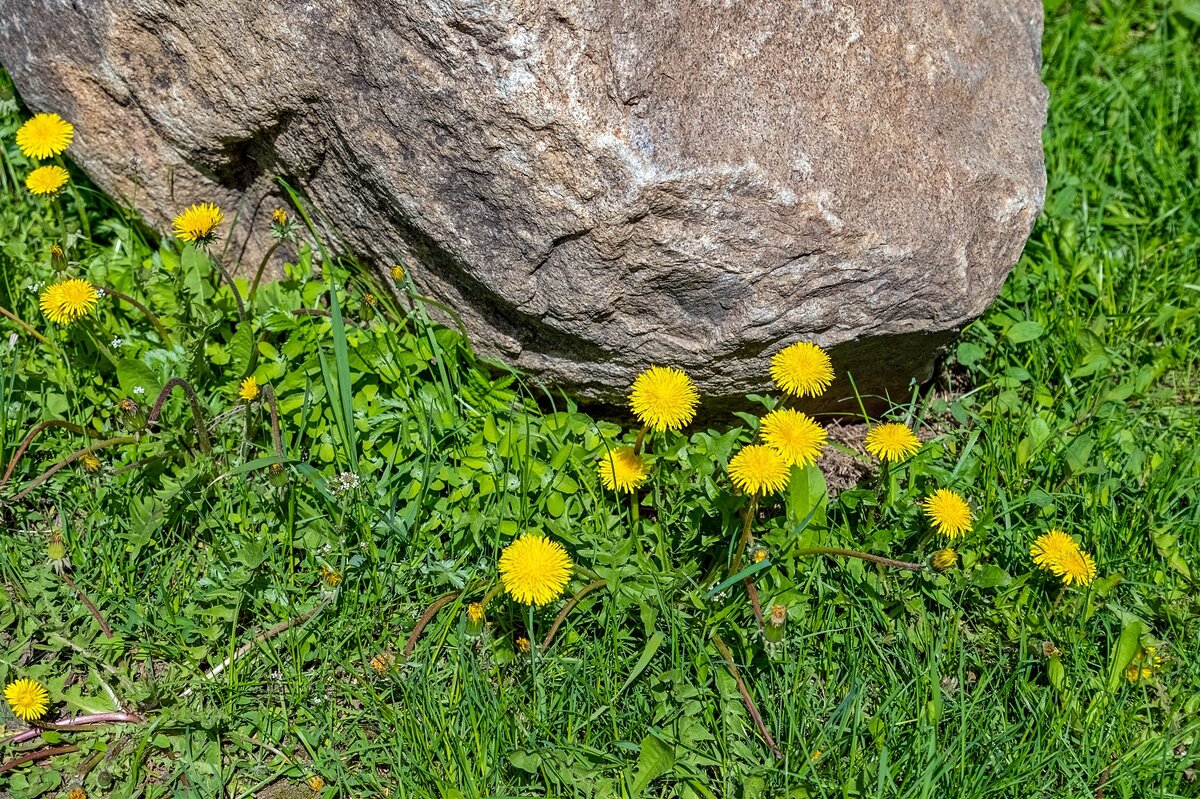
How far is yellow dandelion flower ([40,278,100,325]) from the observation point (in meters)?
2.62

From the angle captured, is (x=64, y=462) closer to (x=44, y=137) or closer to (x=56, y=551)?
(x=56, y=551)

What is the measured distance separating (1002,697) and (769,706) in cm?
55

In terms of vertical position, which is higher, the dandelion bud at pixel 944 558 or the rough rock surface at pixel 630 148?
the rough rock surface at pixel 630 148

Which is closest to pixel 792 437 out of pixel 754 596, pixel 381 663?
pixel 754 596

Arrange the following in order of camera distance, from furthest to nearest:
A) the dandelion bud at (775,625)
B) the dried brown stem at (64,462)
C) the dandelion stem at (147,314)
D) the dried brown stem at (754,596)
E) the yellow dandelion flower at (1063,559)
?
the dandelion stem at (147,314) → the dried brown stem at (64,462) → the yellow dandelion flower at (1063,559) → the dried brown stem at (754,596) → the dandelion bud at (775,625)

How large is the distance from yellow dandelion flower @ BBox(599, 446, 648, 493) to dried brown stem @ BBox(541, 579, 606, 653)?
0.77 feet

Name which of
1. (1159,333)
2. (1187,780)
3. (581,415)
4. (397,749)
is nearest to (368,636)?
(397,749)

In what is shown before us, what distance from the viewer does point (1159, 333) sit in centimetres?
337

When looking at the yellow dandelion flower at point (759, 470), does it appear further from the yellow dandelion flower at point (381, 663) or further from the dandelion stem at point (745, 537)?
the yellow dandelion flower at point (381, 663)

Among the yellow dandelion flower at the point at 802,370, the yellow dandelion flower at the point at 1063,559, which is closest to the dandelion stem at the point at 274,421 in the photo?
the yellow dandelion flower at the point at 802,370

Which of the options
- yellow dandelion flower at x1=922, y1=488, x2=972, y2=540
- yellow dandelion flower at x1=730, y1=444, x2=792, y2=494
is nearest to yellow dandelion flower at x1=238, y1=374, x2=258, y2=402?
yellow dandelion flower at x1=730, y1=444, x2=792, y2=494

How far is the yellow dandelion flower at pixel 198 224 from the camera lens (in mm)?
2635

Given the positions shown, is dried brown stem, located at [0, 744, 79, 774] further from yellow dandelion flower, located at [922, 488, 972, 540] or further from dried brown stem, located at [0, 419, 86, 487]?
yellow dandelion flower, located at [922, 488, 972, 540]

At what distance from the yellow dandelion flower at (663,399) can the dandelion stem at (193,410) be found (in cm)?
107
